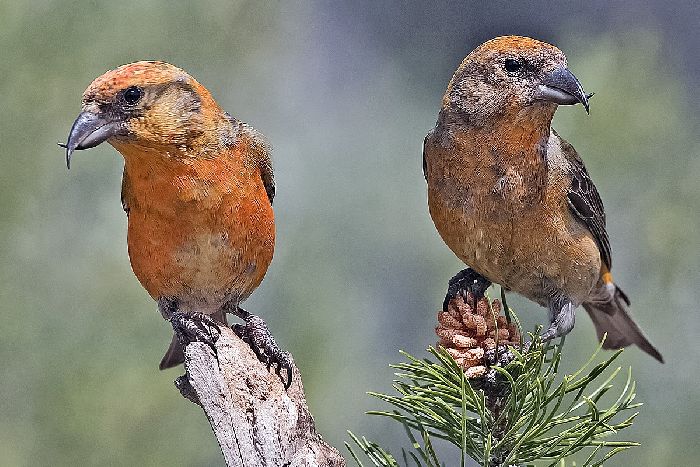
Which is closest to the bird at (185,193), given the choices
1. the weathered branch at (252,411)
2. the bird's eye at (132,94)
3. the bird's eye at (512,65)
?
the bird's eye at (132,94)

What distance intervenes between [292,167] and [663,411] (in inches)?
52.5

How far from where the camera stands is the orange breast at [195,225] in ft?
6.00

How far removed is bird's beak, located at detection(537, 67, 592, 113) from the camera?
5.58 ft

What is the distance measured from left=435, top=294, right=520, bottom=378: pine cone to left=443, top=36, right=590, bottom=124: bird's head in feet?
1.67

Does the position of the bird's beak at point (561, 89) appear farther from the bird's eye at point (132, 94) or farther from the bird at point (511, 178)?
the bird's eye at point (132, 94)

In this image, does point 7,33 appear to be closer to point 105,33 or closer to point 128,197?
point 105,33

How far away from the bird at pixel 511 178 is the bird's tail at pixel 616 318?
38 centimetres

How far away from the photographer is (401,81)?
9.53 ft

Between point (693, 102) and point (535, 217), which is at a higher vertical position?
point (693, 102)

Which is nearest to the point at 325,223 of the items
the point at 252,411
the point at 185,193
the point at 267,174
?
the point at 267,174

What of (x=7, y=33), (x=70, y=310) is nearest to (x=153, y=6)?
(x=7, y=33)

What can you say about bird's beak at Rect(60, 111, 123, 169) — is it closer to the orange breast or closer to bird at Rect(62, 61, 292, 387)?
bird at Rect(62, 61, 292, 387)

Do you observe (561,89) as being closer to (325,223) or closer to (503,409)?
(503,409)

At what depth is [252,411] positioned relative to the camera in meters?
1.50
